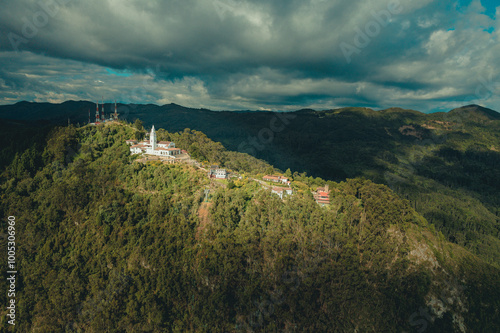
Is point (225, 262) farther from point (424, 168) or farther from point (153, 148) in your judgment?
point (424, 168)

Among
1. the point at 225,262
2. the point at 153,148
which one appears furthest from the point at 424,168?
the point at 225,262

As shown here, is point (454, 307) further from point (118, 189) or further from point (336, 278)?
point (118, 189)

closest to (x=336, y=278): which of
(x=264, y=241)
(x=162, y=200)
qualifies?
(x=264, y=241)

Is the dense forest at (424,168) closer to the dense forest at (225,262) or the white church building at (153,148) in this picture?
the white church building at (153,148)

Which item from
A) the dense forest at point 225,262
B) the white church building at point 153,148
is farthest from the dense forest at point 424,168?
the dense forest at point 225,262

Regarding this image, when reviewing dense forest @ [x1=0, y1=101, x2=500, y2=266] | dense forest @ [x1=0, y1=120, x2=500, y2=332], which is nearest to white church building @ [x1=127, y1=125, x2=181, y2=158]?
dense forest @ [x1=0, y1=101, x2=500, y2=266]

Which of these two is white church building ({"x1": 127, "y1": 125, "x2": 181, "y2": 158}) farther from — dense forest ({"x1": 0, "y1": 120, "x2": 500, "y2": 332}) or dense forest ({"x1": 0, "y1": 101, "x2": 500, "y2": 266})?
dense forest ({"x1": 0, "y1": 120, "x2": 500, "y2": 332})
